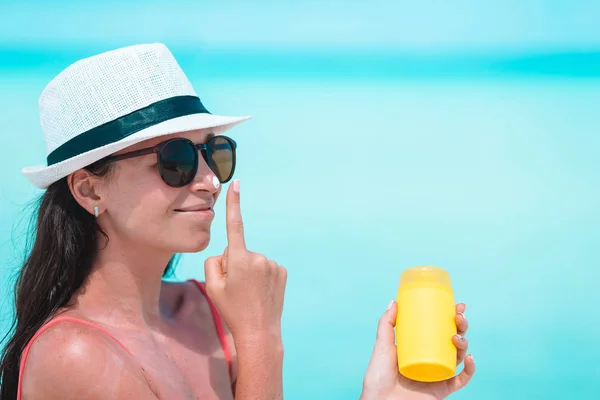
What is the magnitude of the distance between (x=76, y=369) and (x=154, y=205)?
1.44ft

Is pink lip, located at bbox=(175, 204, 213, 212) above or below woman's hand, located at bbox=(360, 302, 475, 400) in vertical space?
Result: above

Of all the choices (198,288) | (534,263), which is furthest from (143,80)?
(534,263)

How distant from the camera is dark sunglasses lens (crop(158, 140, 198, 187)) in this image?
1993 mm

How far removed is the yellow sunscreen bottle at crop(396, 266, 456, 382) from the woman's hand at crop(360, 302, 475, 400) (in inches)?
3.8

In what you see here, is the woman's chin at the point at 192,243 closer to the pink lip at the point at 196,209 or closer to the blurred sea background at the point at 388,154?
the pink lip at the point at 196,209

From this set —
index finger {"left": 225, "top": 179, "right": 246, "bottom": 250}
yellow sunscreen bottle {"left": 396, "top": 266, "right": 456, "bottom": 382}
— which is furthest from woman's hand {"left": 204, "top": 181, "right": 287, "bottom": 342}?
yellow sunscreen bottle {"left": 396, "top": 266, "right": 456, "bottom": 382}

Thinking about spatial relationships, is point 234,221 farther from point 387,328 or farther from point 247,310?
point 387,328

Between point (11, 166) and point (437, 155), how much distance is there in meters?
2.84

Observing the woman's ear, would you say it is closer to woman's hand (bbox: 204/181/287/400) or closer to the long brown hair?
the long brown hair

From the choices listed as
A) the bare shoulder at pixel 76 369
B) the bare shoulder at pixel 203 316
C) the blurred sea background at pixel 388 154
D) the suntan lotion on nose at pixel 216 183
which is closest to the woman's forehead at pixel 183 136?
the suntan lotion on nose at pixel 216 183

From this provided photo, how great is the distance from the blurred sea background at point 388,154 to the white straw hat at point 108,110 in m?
1.17

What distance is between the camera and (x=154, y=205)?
2.02 meters

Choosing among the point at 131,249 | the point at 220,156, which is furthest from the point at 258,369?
the point at 220,156

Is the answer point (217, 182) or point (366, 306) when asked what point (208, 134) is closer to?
point (217, 182)
